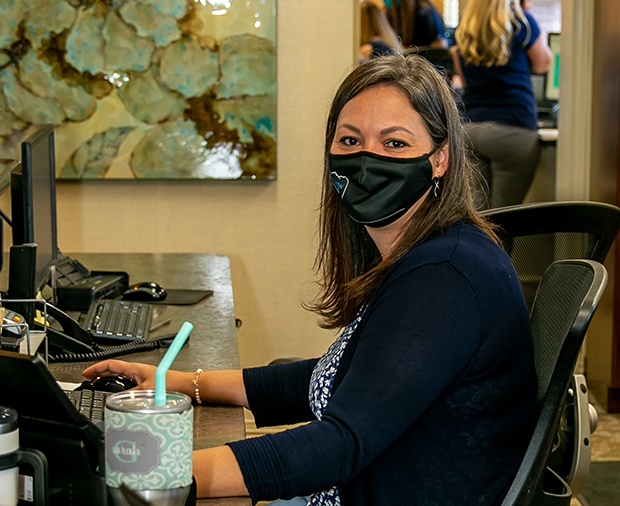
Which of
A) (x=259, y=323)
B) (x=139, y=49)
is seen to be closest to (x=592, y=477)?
(x=259, y=323)

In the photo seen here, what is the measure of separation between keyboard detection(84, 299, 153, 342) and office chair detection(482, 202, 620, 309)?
78 centimetres

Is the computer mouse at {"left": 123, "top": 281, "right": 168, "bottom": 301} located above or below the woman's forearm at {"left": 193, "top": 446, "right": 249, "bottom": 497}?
below

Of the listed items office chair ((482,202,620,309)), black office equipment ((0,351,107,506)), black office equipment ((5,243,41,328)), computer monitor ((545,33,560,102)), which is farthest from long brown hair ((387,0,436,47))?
black office equipment ((0,351,107,506))

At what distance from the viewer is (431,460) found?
1.30 metres

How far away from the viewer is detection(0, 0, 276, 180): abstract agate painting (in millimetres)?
3537

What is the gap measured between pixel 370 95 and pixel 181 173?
2.23 metres

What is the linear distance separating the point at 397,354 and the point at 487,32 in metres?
3.34

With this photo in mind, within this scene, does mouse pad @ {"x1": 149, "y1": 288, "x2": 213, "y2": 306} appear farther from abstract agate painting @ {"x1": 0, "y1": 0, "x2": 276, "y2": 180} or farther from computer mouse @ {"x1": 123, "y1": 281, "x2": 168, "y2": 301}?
abstract agate painting @ {"x1": 0, "y1": 0, "x2": 276, "y2": 180}

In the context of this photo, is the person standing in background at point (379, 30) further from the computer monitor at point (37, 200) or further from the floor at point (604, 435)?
the computer monitor at point (37, 200)

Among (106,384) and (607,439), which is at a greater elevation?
(106,384)

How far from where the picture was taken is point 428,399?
1229 mm

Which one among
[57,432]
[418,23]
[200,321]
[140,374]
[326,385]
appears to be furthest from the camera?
[418,23]

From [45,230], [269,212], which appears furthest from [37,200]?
[269,212]

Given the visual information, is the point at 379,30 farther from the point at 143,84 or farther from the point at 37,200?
the point at 37,200
